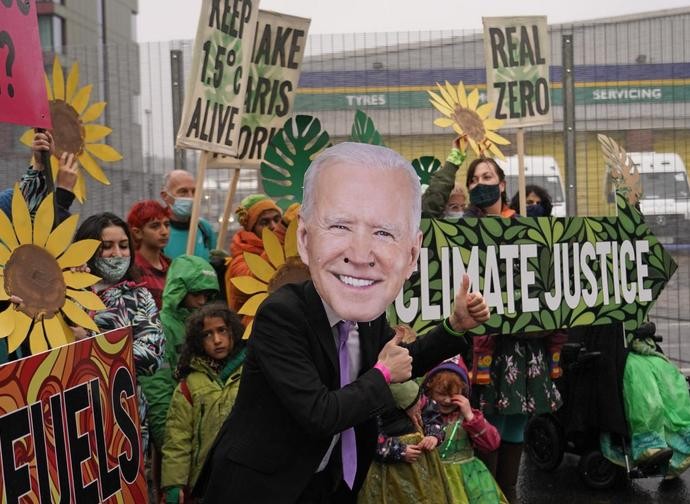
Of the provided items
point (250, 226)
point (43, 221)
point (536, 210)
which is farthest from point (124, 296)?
point (536, 210)

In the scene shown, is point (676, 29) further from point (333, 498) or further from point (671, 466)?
A: point (333, 498)

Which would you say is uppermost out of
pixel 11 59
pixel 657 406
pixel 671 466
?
pixel 11 59

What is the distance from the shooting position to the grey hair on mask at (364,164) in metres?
2.68

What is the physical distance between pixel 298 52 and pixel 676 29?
11.9ft

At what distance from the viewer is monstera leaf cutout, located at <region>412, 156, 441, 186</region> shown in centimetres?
530

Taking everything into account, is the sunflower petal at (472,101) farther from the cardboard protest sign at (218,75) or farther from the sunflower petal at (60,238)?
the sunflower petal at (60,238)

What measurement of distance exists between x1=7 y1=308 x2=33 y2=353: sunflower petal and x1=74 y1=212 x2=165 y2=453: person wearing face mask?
94 cm

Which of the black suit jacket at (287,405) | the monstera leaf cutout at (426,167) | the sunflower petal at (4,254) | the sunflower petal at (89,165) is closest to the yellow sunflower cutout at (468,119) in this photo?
the monstera leaf cutout at (426,167)

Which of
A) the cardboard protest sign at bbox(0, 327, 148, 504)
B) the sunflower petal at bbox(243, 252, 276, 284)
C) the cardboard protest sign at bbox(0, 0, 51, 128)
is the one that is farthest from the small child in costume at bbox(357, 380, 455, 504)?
the cardboard protest sign at bbox(0, 0, 51, 128)

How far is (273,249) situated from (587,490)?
293 centimetres

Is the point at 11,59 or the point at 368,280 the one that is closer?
the point at 368,280

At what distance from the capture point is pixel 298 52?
580cm

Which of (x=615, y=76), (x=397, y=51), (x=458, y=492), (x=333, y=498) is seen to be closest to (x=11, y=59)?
(x=333, y=498)

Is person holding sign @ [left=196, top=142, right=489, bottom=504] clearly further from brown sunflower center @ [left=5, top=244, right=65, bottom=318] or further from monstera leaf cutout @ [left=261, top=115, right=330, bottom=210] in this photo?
monstera leaf cutout @ [left=261, top=115, right=330, bottom=210]
